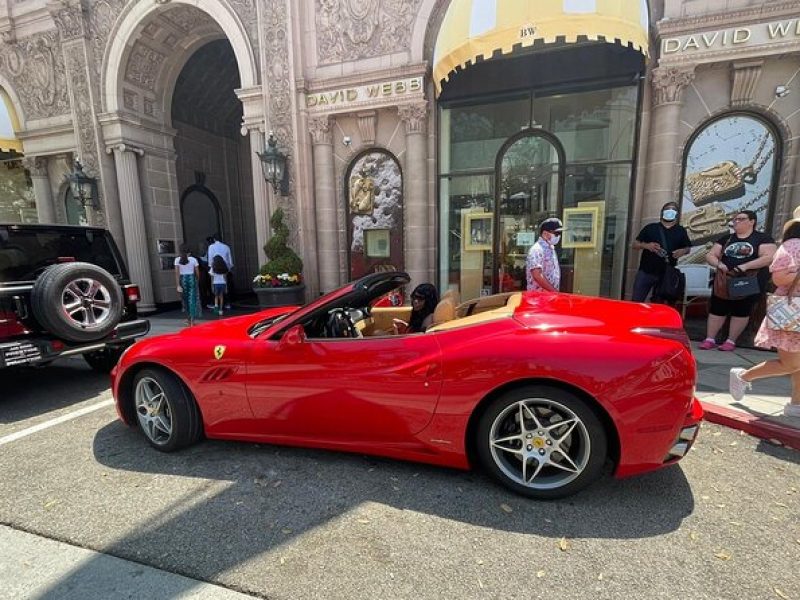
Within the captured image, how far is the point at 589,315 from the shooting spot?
8.02ft

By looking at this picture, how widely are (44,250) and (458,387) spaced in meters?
4.83

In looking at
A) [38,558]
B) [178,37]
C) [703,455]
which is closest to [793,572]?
[703,455]

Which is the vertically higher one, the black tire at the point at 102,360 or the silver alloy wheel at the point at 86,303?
the silver alloy wheel at the point at 86,303

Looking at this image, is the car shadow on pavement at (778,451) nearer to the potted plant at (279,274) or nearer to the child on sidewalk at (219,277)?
the potted plant at (279,274)

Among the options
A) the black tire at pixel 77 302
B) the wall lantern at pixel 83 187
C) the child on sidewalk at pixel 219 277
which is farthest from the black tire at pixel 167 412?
the wall lantern at pixel 83 187

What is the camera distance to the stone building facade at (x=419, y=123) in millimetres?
5844

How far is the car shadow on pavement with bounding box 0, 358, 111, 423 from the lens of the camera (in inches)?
158

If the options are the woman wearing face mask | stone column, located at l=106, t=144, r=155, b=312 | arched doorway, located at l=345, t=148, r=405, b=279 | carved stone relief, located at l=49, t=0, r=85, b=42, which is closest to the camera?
the woman wearing face mask

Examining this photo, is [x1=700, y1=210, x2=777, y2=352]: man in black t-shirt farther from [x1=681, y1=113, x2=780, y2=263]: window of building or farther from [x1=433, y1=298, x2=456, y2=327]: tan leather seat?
[x1=433, y1=298, x2=456, y2=327]: tan leather seat

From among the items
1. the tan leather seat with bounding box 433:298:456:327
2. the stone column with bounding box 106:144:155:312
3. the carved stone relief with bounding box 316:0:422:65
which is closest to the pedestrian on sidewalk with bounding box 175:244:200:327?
the stone column with bounding box 106:144:155:312

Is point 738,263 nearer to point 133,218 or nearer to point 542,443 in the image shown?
point 542,443

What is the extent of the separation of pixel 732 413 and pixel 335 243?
272 inches

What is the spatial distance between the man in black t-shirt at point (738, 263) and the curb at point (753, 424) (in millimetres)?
→ 2363

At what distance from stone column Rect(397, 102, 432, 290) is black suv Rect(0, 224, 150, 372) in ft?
15.8
